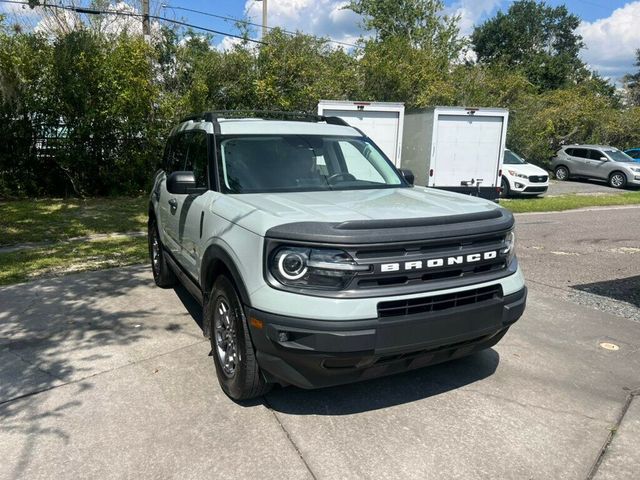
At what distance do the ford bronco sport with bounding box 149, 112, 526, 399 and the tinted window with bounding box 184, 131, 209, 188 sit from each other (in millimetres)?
180

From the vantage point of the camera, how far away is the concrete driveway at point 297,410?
9.59ft

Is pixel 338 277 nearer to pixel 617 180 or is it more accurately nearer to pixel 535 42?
pixel 617 180

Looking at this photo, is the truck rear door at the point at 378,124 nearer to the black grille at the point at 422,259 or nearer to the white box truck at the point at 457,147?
the white box truck at the point at 457,147

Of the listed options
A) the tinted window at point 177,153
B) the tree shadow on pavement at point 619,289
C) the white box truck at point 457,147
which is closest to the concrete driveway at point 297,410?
the tree shadow on pavement at point 619,289

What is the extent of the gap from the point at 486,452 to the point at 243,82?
13.8 metres

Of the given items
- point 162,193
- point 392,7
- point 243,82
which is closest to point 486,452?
point 162,193

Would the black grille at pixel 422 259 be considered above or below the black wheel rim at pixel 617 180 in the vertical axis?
above

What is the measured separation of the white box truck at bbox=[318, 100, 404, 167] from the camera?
485 inches

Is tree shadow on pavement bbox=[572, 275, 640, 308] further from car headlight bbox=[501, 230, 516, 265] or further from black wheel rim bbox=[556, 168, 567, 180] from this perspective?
black wheel rim bbox=[556, 168, 567, 180]

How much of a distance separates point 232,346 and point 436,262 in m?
1.46

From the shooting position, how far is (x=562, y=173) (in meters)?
24.9

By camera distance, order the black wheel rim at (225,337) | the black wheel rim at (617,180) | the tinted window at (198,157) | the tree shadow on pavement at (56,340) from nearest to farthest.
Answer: the tree shadow on pavement at (56,340)
the black wheel rim at (225,337)
the tinted window at (198,157)
the black wheel rim at (617,180)

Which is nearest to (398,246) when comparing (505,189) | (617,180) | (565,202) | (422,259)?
(422,259)

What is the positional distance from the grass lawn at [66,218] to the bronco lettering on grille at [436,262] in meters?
7.80
